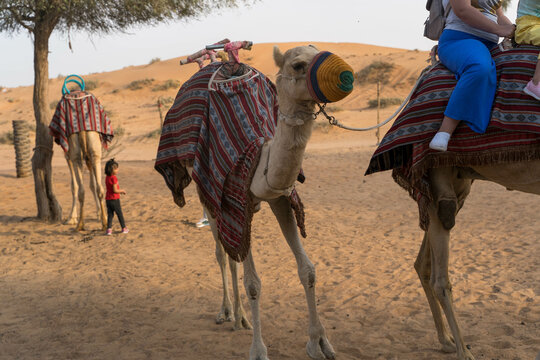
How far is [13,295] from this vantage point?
5.55 meters

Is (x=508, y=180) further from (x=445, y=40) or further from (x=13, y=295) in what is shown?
(x=13, y=295)

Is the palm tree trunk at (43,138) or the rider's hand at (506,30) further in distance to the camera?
the palm tree trunk at (43,138)

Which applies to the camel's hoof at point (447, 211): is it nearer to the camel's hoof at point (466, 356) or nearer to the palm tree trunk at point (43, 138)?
the camel's hoof at point (466, 356)

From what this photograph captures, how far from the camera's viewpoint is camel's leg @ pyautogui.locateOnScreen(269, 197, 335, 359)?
12.9ft

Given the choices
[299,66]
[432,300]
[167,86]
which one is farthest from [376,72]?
[299,66]

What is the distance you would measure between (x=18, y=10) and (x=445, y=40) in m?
7.94

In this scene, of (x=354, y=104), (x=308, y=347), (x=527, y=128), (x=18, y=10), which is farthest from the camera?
(x=354, y=104)

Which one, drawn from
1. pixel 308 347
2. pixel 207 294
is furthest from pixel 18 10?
pixel 308 347

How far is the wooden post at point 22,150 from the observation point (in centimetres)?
1316

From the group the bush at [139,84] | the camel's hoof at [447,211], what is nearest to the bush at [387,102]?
the bush at [139,84]

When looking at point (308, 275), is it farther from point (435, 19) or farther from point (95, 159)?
point (95, 159)

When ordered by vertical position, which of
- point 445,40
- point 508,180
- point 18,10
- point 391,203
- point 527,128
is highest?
point 18,10

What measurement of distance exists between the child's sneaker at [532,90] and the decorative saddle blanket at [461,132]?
0.21ft

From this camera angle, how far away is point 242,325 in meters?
4.66
